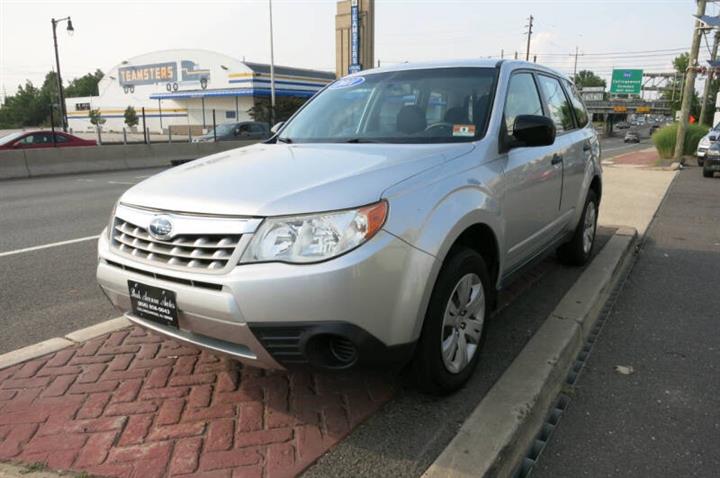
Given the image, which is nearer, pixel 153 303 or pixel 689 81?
pixel 153 303

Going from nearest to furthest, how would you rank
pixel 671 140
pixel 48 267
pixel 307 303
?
pixel 307 303, pixel 48 267, pixel 671 140

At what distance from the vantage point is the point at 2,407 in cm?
296

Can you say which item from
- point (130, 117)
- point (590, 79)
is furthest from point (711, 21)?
point (590, 79)

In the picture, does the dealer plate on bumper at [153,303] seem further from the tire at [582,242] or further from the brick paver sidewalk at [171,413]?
the tire at [582,242]

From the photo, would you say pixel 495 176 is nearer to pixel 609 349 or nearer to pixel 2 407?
pixel 609 349

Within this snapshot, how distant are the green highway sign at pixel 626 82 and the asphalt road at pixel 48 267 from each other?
56845 millimetres

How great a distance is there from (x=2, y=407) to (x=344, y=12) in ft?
110

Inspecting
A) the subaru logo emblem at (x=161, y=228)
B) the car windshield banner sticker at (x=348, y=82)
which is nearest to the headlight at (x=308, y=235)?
the subaru logo emblem at (x=161, y=228)

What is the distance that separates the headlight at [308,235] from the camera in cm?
238

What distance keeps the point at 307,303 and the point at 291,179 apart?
67 centimetres

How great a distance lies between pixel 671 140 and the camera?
22.4m

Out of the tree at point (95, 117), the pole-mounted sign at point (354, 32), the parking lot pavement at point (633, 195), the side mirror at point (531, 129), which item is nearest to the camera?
the side mirror at point (531, 129)

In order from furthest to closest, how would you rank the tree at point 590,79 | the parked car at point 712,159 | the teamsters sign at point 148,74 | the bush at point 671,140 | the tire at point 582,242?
the tree at point 590,79 → the teamsters sign at point 148,74 → the bush at point 671,140 → the parked car at point 712,159 → the tire at point 582,242

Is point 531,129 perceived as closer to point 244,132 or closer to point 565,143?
point 565,143
